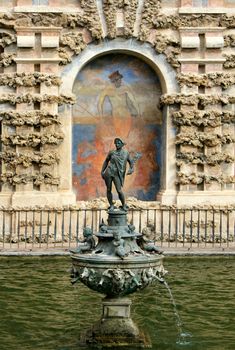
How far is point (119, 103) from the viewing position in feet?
63.3

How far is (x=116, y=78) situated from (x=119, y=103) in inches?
27.0

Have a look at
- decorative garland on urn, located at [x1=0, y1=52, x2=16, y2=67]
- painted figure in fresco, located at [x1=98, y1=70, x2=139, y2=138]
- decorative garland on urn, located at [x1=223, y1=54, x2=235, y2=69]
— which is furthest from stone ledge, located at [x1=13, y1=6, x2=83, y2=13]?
decorative garland on urn, located at [x1=223, y1=54, x2=235, y2=69]

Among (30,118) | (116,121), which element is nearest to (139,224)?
(116,121)

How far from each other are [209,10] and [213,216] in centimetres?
547

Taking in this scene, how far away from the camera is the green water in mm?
8664

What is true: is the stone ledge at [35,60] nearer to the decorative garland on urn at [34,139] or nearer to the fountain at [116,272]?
the decorative garland on urn at [34,139]

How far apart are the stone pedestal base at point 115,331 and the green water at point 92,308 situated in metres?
0.19

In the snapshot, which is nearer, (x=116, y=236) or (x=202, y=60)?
(x=116, y=236)

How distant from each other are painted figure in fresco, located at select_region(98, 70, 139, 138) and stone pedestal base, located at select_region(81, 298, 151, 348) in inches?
432

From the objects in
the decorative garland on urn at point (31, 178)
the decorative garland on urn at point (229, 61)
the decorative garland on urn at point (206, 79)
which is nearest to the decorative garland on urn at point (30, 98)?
the decorative garland on urn at point (31, 178)

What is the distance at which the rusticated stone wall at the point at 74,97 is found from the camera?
18.2 metres

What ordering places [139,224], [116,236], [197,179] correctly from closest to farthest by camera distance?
[116,236] < [139,224] < [197,179]

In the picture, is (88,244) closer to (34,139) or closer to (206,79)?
(34,139)

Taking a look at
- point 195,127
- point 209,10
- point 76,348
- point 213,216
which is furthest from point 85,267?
point 209,10
